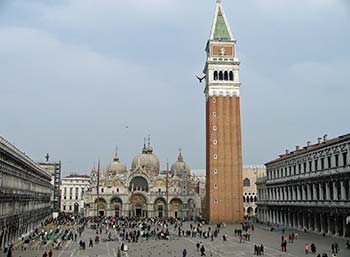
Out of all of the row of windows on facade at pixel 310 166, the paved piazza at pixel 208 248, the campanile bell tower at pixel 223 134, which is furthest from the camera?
the campanile bell tower at pixel 223 134

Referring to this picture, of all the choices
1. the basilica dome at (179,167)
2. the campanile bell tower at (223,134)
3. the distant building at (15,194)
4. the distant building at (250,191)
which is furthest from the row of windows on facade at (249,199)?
the distant building at (15,194)

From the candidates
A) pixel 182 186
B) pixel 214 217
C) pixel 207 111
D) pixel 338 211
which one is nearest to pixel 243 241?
pixel 338 211

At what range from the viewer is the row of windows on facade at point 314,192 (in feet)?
135

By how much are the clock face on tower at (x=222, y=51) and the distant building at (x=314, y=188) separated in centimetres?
1979

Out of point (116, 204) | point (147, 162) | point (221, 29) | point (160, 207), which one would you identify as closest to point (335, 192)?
point (221, 29)

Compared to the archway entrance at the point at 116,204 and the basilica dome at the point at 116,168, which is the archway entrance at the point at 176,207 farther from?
the basilica dome at the point at 116,168

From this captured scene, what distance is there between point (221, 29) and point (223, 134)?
18.5m

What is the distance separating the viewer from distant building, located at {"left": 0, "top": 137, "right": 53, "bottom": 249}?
109 ft

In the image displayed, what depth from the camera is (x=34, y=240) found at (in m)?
43.2

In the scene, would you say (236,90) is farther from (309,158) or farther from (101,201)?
(101,201)

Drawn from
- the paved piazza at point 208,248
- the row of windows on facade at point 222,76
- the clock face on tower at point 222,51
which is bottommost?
the paved piazza at point 208,248

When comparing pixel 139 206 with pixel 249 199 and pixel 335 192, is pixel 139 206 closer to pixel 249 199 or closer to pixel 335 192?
pixel 249 199

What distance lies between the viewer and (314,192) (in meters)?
47.8

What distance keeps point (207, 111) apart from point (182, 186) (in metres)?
26.0
